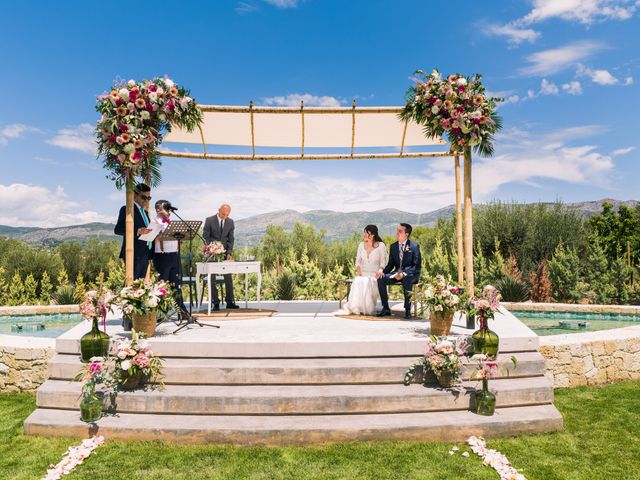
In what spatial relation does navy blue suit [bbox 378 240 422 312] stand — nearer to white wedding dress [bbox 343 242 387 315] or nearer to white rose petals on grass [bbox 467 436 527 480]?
white wedding dress [bbox 343 242 387 315]

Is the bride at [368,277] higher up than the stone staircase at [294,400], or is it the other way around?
the bride at [368,277]

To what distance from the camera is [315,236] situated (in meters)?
26.9

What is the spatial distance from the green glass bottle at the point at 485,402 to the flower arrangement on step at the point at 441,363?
32 centimetres

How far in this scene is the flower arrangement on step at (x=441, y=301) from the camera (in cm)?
600

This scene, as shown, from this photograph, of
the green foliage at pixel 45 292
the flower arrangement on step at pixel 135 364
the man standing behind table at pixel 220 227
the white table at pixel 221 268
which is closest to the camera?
the flower arrangement on step at pixel 135 364

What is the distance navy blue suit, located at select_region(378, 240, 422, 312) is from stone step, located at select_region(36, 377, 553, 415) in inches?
103

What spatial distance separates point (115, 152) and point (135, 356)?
2.83 m

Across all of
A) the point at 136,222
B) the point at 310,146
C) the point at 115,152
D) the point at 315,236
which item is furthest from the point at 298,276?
the point at 315,236

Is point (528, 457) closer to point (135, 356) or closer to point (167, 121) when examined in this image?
point (135, 356)

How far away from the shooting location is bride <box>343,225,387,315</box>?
856 centimetres

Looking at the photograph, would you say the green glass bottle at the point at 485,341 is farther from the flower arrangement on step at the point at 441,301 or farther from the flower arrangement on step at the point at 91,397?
the flower arrangement on step at the point at 91,397

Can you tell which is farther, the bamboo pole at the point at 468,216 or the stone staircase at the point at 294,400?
the bamboo pole at the point at 468,216

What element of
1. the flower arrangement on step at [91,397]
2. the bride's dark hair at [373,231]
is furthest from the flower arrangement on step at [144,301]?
the bride's dark hair at [373,231]

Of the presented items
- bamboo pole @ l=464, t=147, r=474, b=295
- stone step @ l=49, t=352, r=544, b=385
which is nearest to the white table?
stone step @ l=49, t=352, r=544, b=385
